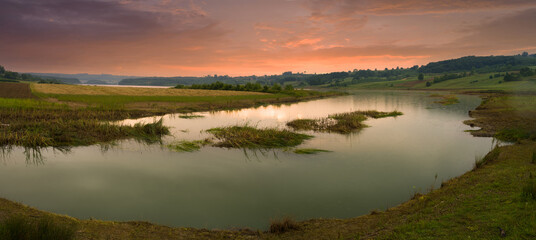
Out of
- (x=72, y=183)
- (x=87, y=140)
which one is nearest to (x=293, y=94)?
(x=87, y=140)

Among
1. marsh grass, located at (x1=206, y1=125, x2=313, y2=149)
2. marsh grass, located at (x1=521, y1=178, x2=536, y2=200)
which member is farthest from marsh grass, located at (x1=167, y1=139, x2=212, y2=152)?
marsh grass, located at (x1=521, y1=178, x2=536, y2=200)

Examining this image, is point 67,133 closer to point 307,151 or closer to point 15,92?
point 307,151

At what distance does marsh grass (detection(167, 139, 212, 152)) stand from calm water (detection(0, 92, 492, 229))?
777mm

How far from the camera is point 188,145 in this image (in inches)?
802

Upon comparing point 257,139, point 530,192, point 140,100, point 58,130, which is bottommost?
point 257,139

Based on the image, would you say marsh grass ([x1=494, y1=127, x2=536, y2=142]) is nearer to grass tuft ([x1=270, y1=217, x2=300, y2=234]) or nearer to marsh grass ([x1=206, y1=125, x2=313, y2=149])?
marsh grass ([x1=206, y1=125, x2=313, y2=149])

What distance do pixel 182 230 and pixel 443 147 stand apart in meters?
21.0

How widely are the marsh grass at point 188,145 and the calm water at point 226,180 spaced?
777 millimetres

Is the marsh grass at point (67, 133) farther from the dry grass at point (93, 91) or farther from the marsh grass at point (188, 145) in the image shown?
the dry grass at point (93, 91)

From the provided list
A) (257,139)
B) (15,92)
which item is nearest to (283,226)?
(257,139)

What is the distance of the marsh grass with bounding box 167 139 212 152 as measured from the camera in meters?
19.6

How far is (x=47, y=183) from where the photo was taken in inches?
520

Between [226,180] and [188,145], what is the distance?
25.5ft

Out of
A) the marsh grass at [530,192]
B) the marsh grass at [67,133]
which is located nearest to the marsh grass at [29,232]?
the marsh grass at [530,192]
